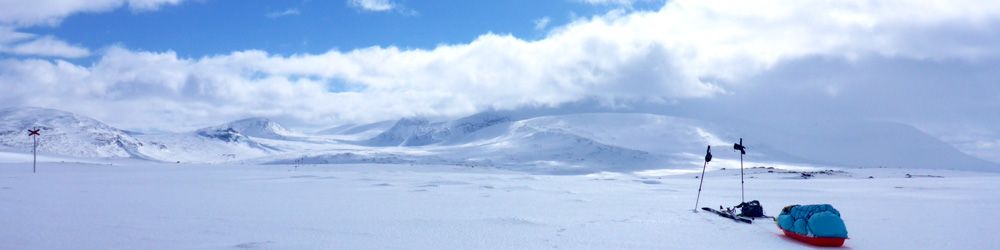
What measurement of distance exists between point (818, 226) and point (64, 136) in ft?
667

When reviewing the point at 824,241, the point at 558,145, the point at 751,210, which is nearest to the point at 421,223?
the point at 824,241

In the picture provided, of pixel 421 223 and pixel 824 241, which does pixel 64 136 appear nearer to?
pixel 421 223

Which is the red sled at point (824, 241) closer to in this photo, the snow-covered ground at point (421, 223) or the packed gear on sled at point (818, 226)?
the packed gear on sled at point (818, 226)

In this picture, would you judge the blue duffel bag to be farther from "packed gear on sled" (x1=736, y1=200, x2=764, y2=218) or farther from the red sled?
"packed gear on sled" (x1=736, y1=200, x2=764, y2=218)

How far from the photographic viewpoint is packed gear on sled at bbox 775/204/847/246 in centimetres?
1130

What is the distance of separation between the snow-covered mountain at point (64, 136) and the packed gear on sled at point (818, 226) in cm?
17558

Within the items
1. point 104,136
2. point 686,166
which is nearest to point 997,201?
point 686,166

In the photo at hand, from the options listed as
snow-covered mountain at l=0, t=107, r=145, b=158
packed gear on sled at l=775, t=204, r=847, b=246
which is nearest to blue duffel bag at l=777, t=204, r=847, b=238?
packed gear on sled at l=775, t=204, r=847, b=246

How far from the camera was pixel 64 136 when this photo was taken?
172625 mm

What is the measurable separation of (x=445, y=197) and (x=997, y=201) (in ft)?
61.6

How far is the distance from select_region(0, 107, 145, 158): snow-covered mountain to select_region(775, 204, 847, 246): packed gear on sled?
6912 inches

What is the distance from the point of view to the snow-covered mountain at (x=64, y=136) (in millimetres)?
161625

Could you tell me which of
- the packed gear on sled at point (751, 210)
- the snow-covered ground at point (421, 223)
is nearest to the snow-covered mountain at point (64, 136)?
the snow-covered ground at point (421, 223)

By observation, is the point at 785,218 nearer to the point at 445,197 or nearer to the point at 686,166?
the point at 445,197
